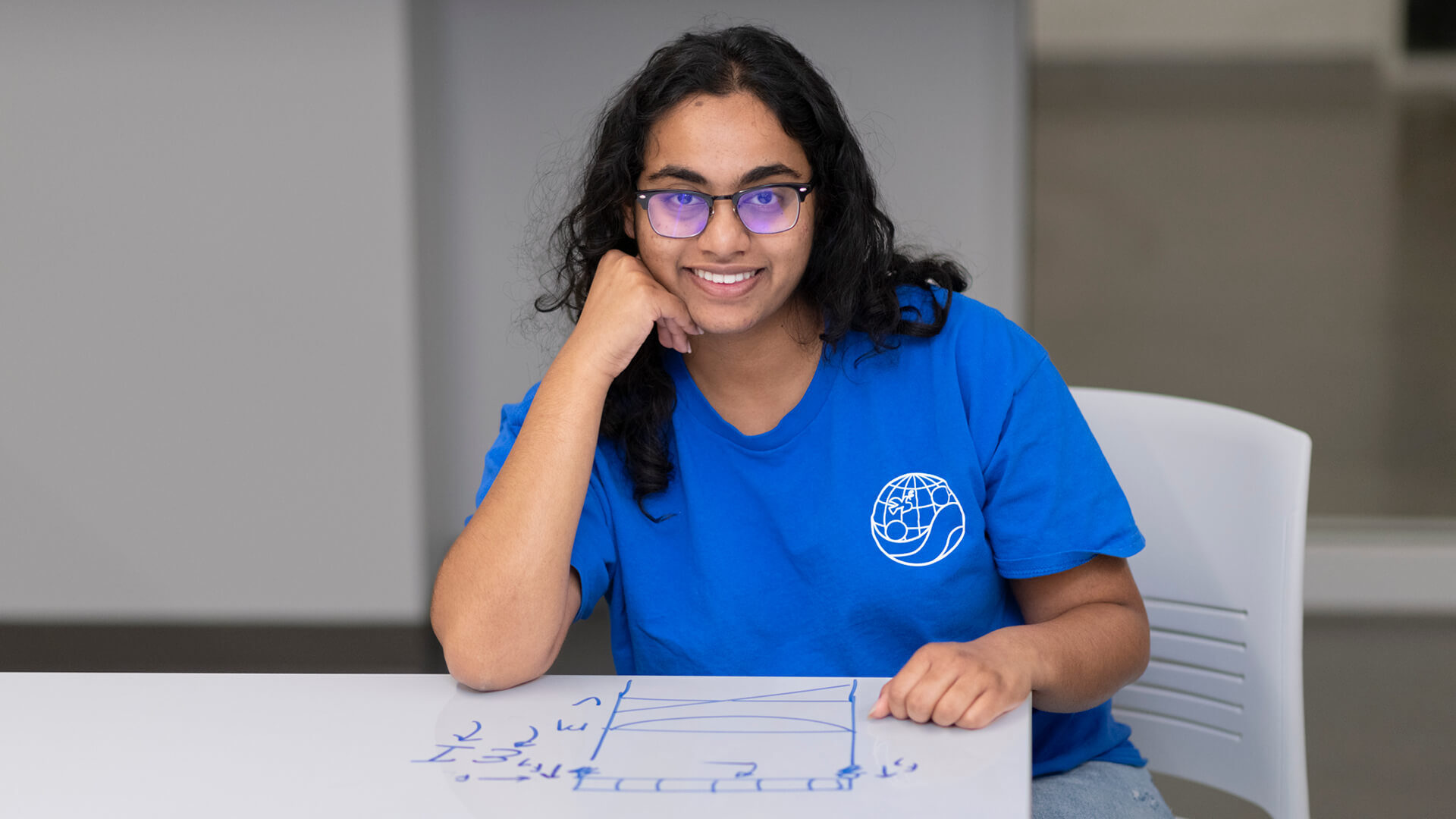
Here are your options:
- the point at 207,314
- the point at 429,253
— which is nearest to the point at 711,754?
the point at 429,253

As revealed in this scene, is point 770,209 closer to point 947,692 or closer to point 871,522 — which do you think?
point 871,522

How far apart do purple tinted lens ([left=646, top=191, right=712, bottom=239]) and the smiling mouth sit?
0.05 m

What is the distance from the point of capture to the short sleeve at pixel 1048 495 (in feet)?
4.02

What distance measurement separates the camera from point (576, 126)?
3.63 m

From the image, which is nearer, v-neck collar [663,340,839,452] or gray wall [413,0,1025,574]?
v-neck collar [663,340,839,452]

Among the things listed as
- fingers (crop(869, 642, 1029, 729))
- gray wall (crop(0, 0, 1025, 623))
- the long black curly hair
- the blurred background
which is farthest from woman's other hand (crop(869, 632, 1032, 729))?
gray wall (crop(0, 0, 1025, 623))

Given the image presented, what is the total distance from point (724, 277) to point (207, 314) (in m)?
2.64

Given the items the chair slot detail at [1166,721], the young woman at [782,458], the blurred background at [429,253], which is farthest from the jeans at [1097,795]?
the blurred background at [429,253]

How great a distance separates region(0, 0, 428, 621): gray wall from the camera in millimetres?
3379

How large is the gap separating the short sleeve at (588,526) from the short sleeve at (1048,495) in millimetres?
414

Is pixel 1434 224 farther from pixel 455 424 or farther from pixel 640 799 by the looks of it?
pixel 640 799

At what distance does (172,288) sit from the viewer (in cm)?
346

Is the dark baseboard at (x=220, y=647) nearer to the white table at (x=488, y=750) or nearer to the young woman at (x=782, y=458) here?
the young woman at (x=782, y=458)

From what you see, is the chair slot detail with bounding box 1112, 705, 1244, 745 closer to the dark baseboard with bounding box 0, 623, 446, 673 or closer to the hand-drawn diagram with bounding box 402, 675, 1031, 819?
the hand-drawn diagram with bounding box 402, 675, 1031, 819
